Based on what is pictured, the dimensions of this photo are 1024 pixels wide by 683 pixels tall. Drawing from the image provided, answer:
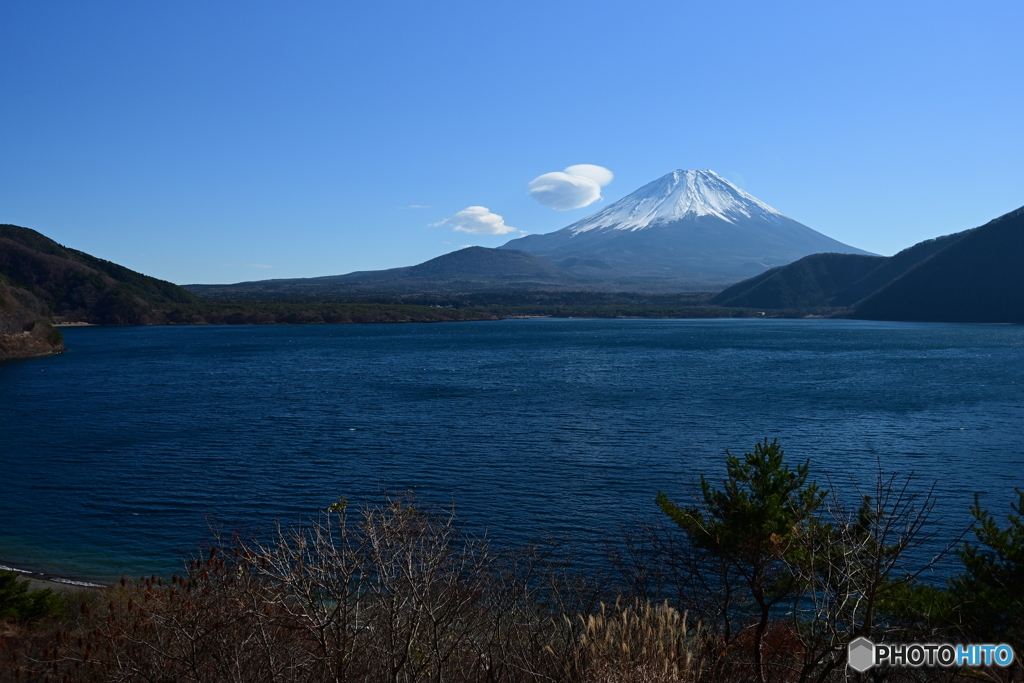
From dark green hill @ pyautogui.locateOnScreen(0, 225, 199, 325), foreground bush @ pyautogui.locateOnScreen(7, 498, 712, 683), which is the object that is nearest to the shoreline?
foreground bush @ pyautogui.locateOnScreen(7, 498, 712, 683)

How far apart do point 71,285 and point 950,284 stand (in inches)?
5438

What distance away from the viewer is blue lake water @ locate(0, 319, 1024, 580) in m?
15.6

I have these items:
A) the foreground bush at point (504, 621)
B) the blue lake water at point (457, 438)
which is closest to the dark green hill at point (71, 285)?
the blue lake water at point (457, 438)

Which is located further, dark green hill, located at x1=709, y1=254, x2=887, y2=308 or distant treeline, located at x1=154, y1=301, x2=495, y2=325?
dark green hill, located at x1=709, y1=254, x2=887, y2=308

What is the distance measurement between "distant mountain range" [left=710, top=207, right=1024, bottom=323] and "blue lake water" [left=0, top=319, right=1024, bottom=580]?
58.7 meters

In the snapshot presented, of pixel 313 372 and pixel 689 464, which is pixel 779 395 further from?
pixel 313 372

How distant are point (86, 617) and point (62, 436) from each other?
19537 mm

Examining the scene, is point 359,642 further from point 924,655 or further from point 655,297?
point 655,297

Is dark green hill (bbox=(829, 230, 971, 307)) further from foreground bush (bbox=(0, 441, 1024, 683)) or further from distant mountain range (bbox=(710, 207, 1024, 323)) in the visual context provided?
foreground bush (bbox=(0, 441, 1024, 683))

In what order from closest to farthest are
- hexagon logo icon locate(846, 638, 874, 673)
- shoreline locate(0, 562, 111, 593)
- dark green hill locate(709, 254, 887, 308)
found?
hexagon logo icon locate(846, 638, 874, 673), shoreline locate(0, 562, 111, 593), dark green hill locate(709, 254, 887, 308)

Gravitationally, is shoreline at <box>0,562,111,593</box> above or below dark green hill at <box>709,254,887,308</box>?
below

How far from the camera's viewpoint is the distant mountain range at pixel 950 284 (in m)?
99.6

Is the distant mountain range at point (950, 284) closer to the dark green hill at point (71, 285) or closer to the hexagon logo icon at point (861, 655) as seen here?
the hexagon logo icon at point (861, 655)

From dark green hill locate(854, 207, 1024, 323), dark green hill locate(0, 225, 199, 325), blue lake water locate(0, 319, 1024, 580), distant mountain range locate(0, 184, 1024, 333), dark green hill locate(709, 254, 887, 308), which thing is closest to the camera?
blue lake water locate(0, 319, 1024, 580)
